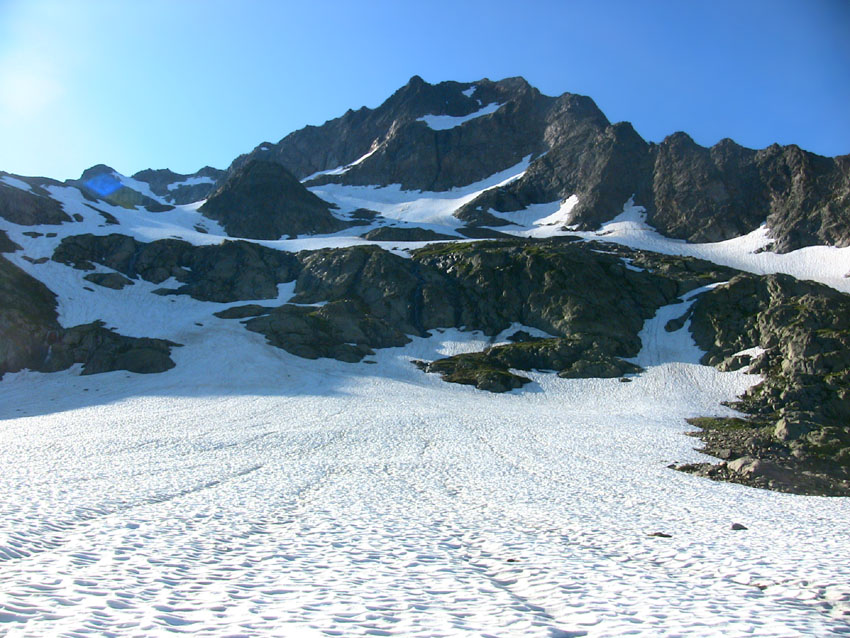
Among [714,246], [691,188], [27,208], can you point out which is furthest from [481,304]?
[27,208]

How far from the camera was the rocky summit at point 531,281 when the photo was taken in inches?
2381

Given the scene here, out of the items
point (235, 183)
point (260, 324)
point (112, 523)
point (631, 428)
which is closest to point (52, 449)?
point (112, 523)

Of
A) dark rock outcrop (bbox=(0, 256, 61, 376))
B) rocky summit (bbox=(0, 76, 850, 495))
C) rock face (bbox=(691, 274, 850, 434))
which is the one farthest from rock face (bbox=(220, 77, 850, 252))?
dark rock outcrop (bbox=(0, 256, 61, 376))

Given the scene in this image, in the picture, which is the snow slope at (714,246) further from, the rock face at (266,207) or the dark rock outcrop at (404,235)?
the rock face at (266,207)

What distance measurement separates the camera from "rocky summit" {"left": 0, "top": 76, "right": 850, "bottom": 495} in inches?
2381

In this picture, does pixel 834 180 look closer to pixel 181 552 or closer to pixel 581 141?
pixel 581 141

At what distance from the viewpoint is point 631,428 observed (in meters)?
41.6

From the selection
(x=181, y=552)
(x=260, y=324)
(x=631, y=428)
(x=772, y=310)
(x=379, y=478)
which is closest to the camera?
(x=181, y=552)

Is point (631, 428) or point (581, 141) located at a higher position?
point (581, 141)

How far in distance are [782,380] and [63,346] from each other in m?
90.3

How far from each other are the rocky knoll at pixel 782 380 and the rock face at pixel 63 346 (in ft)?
211

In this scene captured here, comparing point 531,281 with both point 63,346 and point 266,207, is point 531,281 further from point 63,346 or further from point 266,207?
point 266,207

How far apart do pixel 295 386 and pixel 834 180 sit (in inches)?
5333

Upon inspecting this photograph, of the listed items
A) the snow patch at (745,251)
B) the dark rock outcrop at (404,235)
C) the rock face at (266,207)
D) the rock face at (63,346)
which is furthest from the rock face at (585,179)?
the rock face at (63,346)
